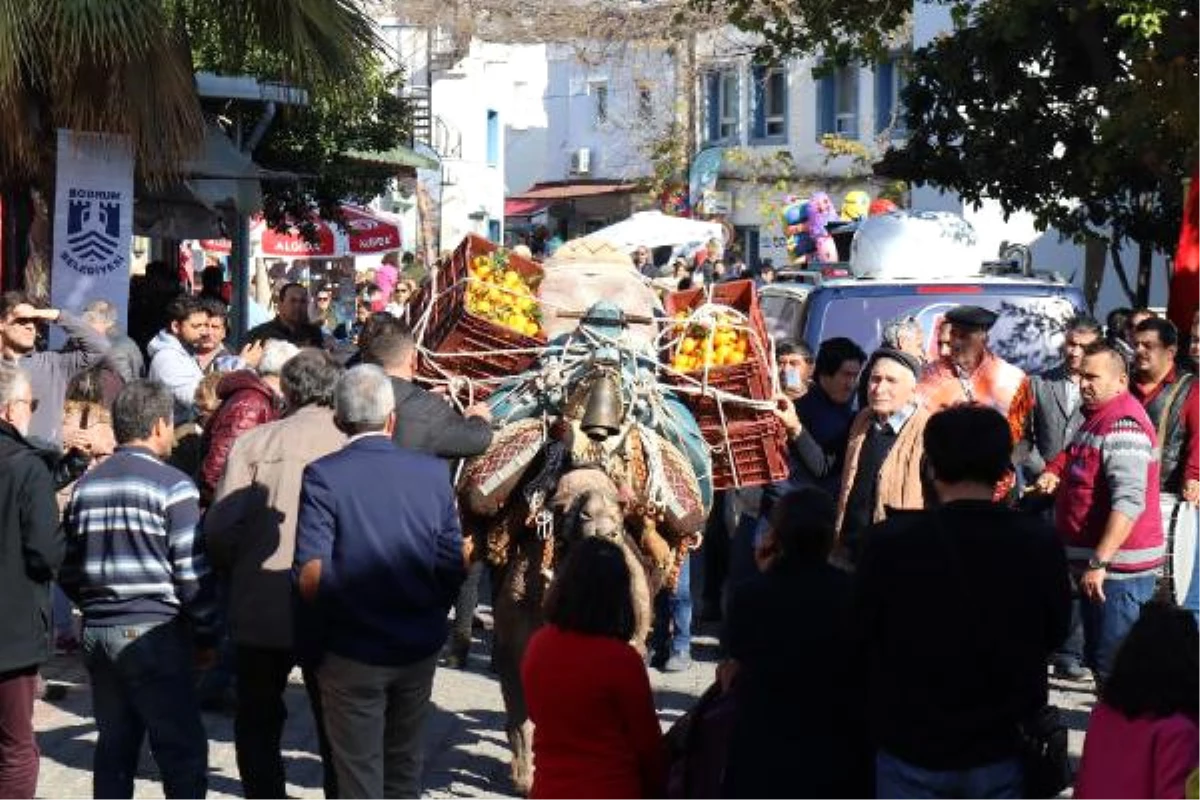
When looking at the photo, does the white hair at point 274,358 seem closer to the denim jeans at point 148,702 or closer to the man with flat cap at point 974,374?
the denim jeans at point 148,702

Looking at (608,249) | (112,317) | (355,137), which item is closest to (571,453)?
(608,249)

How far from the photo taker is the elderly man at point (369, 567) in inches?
286

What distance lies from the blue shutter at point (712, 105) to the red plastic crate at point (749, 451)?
122 feet

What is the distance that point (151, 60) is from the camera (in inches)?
539

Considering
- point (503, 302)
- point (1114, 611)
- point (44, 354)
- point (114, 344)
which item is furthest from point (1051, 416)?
point (44, 354)

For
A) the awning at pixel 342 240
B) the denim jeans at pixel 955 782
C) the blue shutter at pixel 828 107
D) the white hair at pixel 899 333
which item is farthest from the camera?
the blue shutter at pixel 828 107

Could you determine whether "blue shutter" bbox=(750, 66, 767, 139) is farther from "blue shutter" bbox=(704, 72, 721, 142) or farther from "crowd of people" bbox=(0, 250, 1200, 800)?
"crowd of people" bbox=(0, 250, 1200, 800)

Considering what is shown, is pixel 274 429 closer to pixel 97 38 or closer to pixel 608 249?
pixel 608 249

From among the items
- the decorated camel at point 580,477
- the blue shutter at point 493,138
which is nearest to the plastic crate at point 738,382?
the decorated camel at point 580,477

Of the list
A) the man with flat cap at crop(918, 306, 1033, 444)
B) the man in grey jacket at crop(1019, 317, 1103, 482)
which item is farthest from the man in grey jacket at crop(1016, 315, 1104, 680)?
the man with flat cap at crop(918, 306, 1033, 444)

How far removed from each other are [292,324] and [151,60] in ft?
6.05

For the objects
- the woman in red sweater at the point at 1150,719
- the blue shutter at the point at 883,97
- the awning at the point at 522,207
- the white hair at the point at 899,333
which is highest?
the blue shutter at the point at 883,97

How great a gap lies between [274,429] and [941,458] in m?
3.18

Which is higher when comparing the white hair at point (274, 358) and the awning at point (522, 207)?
the awning at point (522, 207)
